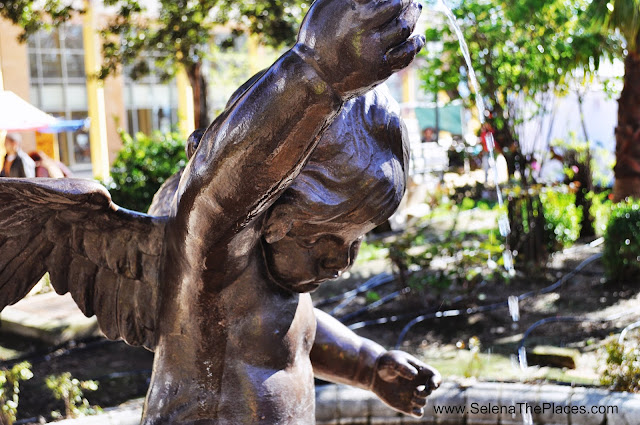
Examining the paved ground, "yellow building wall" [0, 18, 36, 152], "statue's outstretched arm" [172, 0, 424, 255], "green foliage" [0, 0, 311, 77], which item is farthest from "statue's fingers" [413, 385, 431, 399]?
"yellow building wall" [0, 18, 36, 152]

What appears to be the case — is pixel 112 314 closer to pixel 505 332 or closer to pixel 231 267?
pixel 231 267

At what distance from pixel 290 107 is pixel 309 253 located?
598 mm

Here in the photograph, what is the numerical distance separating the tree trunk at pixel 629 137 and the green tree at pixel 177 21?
4.74 m

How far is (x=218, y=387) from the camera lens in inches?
73.2

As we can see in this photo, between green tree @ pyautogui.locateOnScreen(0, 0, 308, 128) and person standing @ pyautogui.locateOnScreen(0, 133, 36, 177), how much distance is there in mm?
1583

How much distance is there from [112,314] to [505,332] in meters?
5.82

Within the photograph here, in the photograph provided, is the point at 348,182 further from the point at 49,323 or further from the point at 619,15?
the point at 619,15

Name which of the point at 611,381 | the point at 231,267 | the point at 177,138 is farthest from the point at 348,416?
the point at 177,138

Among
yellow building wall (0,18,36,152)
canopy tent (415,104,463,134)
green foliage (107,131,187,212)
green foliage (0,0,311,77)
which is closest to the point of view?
green foliage (0,0,311,77)

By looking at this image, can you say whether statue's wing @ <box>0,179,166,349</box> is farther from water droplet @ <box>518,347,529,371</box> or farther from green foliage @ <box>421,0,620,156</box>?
green foliage @ <box>421,0,620,156</box>

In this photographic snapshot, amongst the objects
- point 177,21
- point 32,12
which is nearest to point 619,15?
point 177,21

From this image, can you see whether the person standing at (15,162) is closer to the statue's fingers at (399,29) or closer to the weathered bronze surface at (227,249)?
the weathered bronze surface at (227,249)

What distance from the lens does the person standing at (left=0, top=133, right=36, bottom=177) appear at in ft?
30.0

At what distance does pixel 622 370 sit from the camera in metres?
4.93
